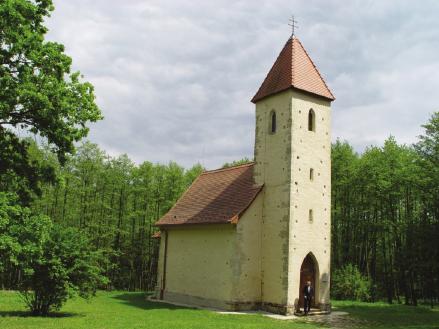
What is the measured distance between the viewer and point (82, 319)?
54.6ft

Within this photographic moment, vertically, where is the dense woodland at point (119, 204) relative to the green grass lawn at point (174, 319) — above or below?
above

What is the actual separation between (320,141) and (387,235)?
1847 centimetres

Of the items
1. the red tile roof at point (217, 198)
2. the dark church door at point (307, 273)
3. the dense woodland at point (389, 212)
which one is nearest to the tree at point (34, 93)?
the red tile roof at point (217, 198)

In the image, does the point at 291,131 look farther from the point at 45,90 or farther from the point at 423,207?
the point at 423,207

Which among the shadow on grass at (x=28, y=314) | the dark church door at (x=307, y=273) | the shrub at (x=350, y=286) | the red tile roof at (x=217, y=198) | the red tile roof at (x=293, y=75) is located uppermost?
the red tile roof at (x=293, y=75)

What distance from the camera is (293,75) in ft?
77.5

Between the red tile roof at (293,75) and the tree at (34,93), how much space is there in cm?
1094

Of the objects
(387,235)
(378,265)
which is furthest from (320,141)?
(378,265)

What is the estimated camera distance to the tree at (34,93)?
1471 centimetres

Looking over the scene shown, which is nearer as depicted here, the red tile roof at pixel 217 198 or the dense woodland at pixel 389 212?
the red tile roof at pixel 217 198

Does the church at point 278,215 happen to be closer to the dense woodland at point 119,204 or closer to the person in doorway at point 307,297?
the person in doorway at point 307,297

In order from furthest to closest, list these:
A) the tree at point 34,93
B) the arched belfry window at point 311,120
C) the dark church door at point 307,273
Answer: the arched belfry window at point 311,120 < the dark church door at point 307,273 < the tree at point 34,93

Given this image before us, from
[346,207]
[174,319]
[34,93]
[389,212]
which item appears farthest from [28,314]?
[389,212]

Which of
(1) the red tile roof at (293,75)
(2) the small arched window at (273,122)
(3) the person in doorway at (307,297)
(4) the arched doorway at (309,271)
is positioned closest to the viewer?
(3) the person in doorway at (307,297)
